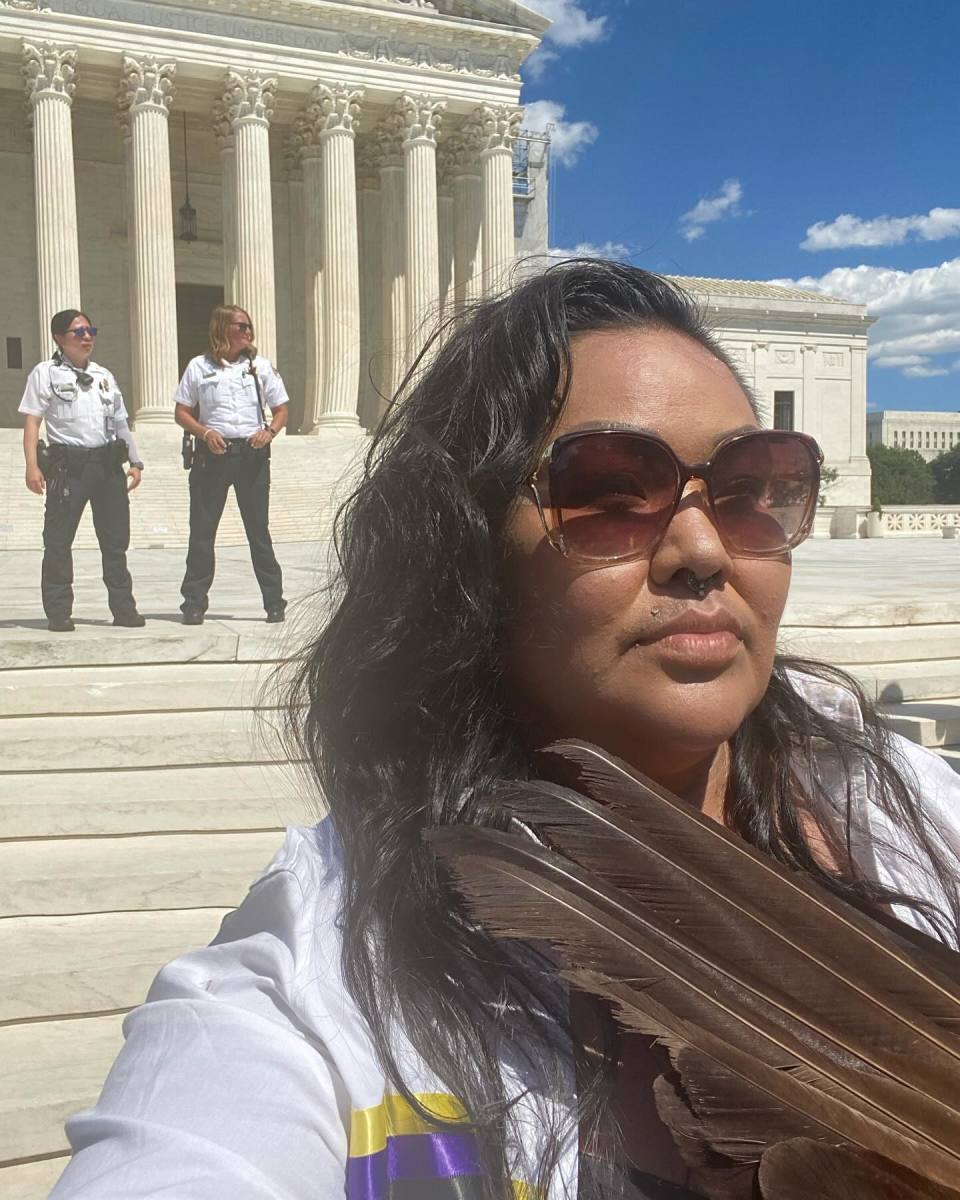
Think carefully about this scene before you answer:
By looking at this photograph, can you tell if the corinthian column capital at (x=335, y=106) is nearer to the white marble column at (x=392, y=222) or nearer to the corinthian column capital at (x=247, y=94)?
the corinthian column capital at (x=247, y=94)

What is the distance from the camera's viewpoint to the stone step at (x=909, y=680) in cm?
584

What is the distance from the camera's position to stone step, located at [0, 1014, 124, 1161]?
269 centimetres

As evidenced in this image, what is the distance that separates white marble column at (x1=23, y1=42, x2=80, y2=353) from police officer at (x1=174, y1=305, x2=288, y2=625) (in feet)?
61.0

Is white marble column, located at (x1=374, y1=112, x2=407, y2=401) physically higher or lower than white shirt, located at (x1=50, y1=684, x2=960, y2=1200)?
higher

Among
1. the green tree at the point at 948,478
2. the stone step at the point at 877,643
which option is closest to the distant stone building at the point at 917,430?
the green tree at the point at 948,478

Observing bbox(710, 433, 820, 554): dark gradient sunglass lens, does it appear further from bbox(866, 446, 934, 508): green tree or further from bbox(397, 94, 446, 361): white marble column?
bbox(866, 446, 934, 508): green tree

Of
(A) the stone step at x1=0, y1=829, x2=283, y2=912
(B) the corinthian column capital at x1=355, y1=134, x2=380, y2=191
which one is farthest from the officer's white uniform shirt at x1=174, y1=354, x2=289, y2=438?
(B) the corinthian column capital at x1=355, y1=134, x2=380, y2=191

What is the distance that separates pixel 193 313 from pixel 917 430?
85.5 m

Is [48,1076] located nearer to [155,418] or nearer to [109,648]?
[109,648]

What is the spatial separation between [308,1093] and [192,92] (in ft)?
97.9

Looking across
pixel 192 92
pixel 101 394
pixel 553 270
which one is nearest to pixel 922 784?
pixel 553 270

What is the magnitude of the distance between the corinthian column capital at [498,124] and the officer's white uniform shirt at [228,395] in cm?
2330

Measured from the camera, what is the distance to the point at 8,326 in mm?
27328

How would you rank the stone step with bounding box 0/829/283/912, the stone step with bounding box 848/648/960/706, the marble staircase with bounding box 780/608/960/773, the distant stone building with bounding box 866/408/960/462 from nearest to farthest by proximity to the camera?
the stone step with bounding box 0/829/283/912, the marble staircase with bounding box 780/608/960/773, the stone step with bounding box 848/648/960/706, the distant stone building with bounding box 866/408/960/462
